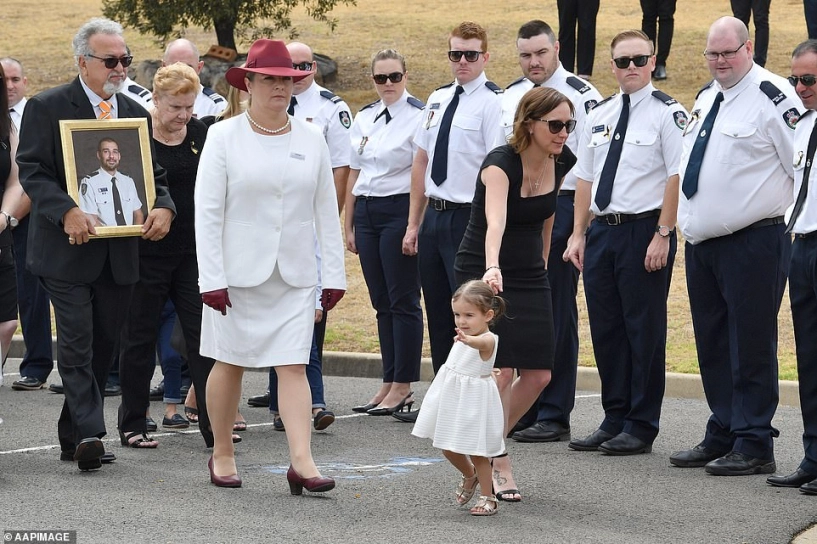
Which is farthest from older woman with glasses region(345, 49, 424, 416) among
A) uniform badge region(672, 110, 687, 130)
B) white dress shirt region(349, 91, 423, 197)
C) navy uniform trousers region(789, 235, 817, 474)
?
navy uniform trousers region(789, 235, 817, 474)

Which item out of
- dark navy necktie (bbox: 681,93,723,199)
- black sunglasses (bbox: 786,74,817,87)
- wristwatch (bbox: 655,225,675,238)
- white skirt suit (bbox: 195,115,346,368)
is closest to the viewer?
white skirt suit (bbox: 195,115,346,368)

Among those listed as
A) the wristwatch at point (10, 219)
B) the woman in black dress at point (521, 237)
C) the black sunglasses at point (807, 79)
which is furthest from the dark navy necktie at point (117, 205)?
the black sunglasses at point (807, 79)

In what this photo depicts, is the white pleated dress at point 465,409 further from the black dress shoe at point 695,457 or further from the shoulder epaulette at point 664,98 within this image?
the shoulder epaulette at point 664,98

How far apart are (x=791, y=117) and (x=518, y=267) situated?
1770mm

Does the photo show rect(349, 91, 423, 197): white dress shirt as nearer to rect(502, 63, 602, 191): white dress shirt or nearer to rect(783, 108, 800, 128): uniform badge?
rect(502, 63, 602, 191): white dress shirt

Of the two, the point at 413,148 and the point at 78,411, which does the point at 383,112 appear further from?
the point at 78,411

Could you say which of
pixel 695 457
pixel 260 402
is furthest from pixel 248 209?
pixel 260 402

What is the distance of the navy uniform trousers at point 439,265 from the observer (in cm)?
911

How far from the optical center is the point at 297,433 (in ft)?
22.5

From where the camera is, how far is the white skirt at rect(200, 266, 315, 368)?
22.7 feet

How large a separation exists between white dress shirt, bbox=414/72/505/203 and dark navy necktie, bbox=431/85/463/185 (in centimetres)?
2

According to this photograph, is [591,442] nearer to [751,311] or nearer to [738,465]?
[738,465]

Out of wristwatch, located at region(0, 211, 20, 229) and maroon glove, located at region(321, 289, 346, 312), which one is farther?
wristwatch, located at region(0, 211, 20, 229)

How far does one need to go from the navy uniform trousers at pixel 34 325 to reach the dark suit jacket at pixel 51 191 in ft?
10.7
